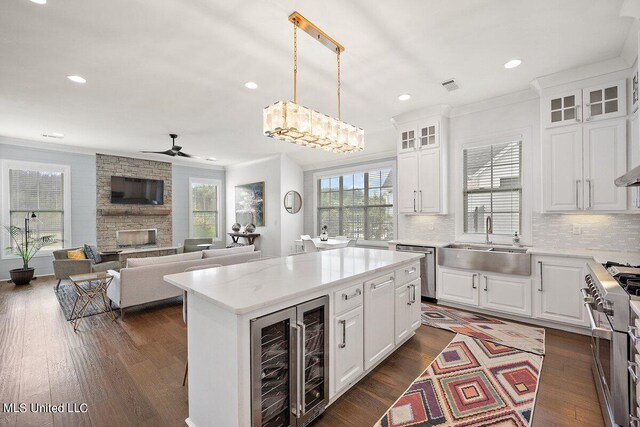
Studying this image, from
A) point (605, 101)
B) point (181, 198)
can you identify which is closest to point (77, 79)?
point (181, 198)

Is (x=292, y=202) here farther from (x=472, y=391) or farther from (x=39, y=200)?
(x=472, y=391)

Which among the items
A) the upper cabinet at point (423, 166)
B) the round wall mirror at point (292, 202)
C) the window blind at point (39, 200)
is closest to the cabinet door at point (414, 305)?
the upper cabinet at point (423, 166)

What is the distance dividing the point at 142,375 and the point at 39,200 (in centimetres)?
613

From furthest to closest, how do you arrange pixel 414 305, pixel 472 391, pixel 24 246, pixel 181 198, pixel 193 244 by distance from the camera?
pixel 181 198
pixel 193 244
pixel 24 246
pixel 414 305
pixel 472 391

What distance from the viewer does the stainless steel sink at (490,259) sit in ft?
11.1

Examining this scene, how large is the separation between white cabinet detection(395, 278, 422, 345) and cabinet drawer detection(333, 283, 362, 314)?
675mm

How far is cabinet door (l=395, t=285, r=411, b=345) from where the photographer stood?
2.65m

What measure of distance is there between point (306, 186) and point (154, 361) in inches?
227

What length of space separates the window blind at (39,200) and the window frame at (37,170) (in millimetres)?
55

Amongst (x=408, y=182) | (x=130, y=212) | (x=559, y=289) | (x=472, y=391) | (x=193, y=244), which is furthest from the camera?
(x=193, y=244)

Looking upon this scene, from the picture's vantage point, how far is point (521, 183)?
3.90m

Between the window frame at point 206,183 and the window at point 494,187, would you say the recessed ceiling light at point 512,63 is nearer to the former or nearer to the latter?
the window at point 494,187

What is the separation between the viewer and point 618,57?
9.71ft

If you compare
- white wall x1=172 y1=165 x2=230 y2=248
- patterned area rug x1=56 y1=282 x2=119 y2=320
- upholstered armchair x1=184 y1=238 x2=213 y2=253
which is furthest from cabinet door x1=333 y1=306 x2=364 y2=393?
white wall x1=172 y1=165 x2=230 y2=248
